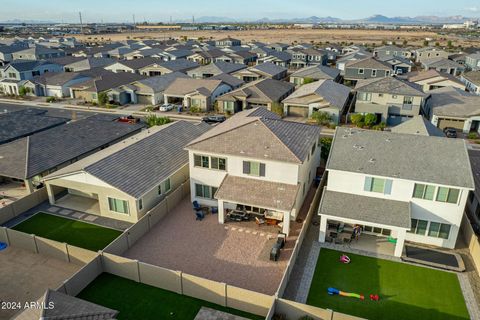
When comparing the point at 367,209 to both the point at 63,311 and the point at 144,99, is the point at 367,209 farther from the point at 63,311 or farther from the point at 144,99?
the point at 144,99

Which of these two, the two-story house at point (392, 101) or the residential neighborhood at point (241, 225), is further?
the two-story house at point (392, 101)

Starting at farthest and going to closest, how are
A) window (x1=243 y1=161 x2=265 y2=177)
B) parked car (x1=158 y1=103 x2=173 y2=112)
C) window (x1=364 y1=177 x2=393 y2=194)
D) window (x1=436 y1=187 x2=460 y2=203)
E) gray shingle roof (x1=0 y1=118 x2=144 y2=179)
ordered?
A: 1. parked car (x1=158 y1=103 x2=173 y2=112)
2. gray shingle roof (x1=0 y1=118 x2=144 y2=179)
3. window (x1=243 y1=161 x2=265 y2=177)
4. window (x1=364 y1=177 x2=393 y2=194)
5. window (x1=436 y1=187 x2=460 y2=203)

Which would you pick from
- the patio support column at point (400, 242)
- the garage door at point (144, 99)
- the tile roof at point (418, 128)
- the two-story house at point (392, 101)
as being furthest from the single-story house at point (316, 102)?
the patio support column at point (400, 242)

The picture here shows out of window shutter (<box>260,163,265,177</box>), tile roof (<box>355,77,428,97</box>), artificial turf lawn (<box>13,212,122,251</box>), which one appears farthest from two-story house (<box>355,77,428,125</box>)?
artificial turf lawn (<box>13,212,122,251</box>)

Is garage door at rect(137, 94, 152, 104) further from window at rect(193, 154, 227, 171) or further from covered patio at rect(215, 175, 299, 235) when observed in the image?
covered patio at rect(215, 175, 299, 235)

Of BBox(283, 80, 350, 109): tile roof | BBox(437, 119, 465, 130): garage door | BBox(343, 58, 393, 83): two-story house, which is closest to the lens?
BBox(437, 119, 465, 130): garage door

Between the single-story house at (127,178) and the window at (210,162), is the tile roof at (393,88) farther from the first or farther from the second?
the window at (210,162)

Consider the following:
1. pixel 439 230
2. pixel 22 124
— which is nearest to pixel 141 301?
pixel 439 230
